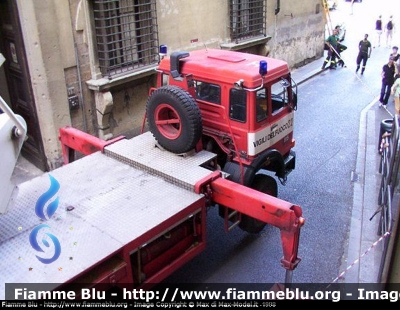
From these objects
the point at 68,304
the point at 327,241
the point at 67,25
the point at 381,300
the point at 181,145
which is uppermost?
the point at 67,25

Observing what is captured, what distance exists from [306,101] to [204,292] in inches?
343

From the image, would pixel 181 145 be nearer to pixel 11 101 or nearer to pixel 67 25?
pixel 67 25

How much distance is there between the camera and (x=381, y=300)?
15.8ft

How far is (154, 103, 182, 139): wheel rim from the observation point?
19.8 feet

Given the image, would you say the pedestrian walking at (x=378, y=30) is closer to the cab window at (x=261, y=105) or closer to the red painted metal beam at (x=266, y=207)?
the cab window at (x=261, y=105)

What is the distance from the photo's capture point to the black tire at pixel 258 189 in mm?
6336

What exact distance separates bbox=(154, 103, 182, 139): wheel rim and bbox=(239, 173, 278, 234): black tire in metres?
1.33

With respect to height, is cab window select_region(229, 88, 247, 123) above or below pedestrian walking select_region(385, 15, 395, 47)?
above

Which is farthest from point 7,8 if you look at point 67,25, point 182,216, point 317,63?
point 317,63

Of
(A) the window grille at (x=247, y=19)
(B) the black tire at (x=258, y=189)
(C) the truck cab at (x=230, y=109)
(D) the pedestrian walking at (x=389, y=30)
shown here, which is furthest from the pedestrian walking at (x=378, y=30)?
(B) the black tire at (x=258, y=189)

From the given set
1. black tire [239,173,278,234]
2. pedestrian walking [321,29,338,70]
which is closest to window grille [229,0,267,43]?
pedestrian walking [321,29,338,70]

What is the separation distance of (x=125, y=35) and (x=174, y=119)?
13.9 ft

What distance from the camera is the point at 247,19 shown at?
43.4 feet

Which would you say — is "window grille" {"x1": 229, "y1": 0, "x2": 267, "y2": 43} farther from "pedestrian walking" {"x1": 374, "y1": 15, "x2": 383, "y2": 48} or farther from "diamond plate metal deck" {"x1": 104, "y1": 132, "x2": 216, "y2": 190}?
"pedestrian walking" {"x1": 374, "y1": 15, "x2": 383, "y2": 48}
